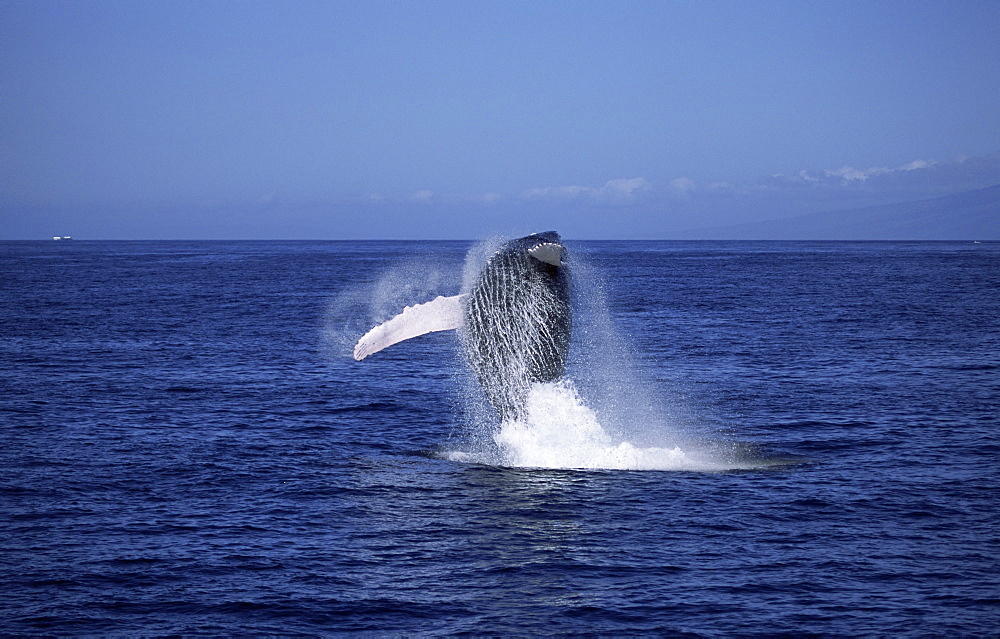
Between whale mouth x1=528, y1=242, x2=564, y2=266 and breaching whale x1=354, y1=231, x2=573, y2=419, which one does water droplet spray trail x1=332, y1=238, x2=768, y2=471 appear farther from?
whale mouth x1=528, y1=242, x2=564, y2=266

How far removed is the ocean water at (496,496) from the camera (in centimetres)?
1189

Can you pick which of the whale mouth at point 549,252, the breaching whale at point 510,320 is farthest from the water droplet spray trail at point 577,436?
the whale mouth at point 549,252

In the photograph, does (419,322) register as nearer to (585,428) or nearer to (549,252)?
(549,252)

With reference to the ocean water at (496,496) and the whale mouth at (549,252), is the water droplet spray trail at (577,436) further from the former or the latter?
the whale mouth at (549,252)

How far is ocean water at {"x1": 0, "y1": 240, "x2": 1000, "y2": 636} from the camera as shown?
39.0ft

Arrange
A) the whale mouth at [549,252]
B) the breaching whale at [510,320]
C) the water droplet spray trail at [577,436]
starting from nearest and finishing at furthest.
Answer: the whale mouth at [549,252] → the breaching whale at [510,320] → the water droplet spray trail at [577,436]

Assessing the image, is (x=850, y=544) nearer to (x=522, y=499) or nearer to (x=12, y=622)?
(x=522, y=499)

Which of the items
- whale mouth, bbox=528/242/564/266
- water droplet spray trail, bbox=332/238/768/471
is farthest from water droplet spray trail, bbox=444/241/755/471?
whale mouth, bbox=528/242/564/266

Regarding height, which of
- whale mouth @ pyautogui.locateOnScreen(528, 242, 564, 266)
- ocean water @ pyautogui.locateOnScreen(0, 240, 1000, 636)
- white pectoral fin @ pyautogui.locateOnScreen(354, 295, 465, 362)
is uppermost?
whale mouth @ pyautogui.locateOnScreen(528, 242, 564, 266)

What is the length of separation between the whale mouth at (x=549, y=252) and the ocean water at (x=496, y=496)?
1.28 m

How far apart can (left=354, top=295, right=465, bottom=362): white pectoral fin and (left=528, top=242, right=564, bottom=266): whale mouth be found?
5.84ft

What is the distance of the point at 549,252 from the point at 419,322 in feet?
8.91

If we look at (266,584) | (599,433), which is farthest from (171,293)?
(266,584)

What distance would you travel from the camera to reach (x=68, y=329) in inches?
1697
